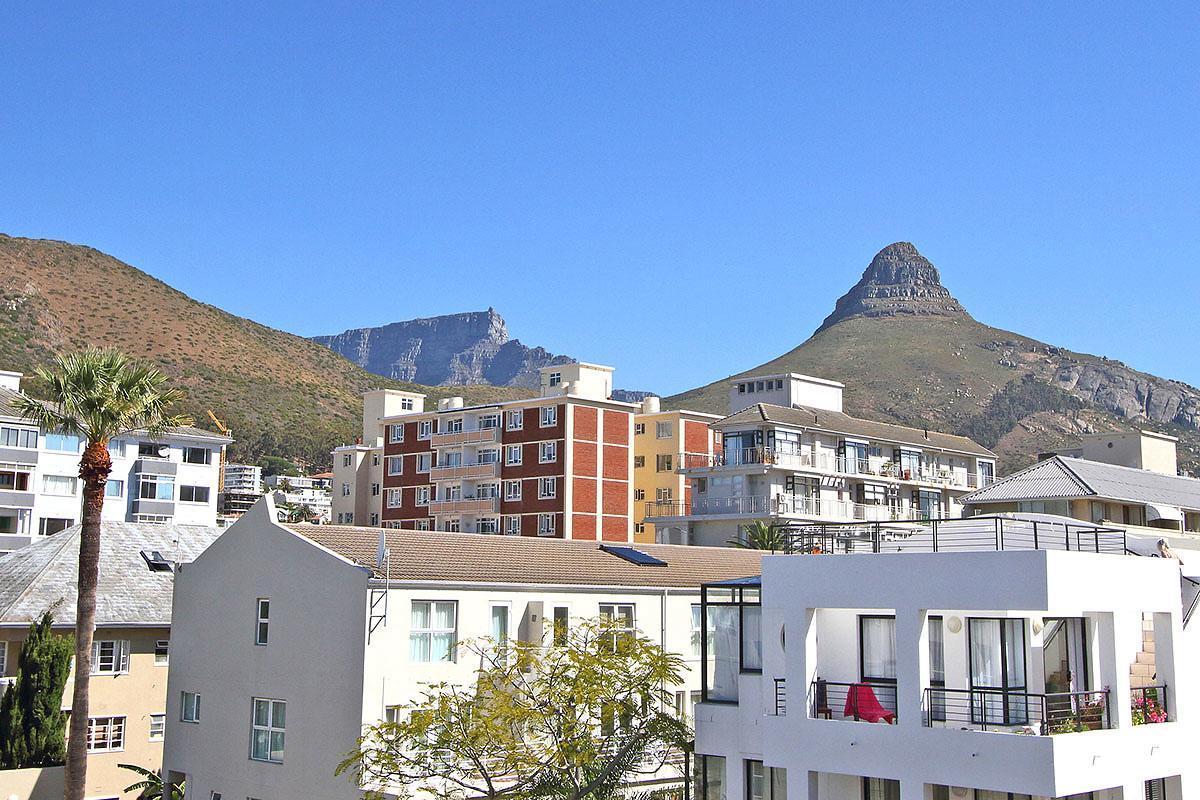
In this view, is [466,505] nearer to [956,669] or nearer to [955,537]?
[955,537]

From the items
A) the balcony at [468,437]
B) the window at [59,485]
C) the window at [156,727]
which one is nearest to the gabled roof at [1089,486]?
the window at [156,727]

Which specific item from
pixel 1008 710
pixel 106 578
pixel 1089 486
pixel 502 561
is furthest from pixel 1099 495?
pixel 106 578

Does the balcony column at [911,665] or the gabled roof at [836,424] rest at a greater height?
the gabled roof at [836,424]

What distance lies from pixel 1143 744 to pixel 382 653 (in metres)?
18.4

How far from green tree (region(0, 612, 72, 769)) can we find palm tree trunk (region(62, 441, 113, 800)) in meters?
6.66

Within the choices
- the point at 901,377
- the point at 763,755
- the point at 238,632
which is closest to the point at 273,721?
the point at 238,632

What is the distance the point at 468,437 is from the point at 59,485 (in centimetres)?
2944

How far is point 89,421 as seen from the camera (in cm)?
3756

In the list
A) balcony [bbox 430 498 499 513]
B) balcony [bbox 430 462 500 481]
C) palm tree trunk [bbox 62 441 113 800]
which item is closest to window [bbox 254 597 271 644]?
palm tree trunk [bbox 62 441 113 800]

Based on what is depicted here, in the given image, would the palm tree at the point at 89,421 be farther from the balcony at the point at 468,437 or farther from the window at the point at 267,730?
the balcony at the point at 468,437

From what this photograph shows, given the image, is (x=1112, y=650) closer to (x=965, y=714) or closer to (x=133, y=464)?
(x=965, y=714)

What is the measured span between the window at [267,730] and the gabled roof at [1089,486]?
28.2 metres

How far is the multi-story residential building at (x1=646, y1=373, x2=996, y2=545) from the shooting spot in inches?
3157

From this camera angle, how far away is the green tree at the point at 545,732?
28.0 meters
